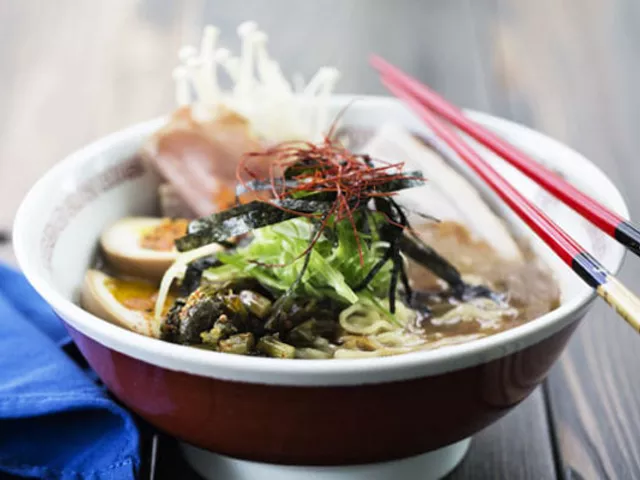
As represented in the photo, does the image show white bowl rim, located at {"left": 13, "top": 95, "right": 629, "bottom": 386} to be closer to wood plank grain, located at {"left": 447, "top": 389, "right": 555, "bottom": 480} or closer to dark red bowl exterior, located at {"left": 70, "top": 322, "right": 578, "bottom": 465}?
dark red bowl exterior, located at {"left": 70, "top": 322, "right": 578, "bottom": 465}

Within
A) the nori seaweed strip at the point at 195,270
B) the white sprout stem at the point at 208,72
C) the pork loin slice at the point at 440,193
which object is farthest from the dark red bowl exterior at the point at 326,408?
the white sprout stem at the point at 208,72

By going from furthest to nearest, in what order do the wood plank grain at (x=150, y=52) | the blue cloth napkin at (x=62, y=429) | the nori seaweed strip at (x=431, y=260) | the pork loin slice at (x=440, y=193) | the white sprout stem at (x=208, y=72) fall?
the wood plank grain at (x=150, y=52) < the white sprout stem at (x=208, y=72) < the pork loin slice at (x=440, y=193) < the nori seaweed strip at (x=431, y=260) < the blue cloth napkin at (x=62, y=429)

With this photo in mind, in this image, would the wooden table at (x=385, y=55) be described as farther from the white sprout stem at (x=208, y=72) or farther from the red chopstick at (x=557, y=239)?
the white sprout stem at (x=208, y=72)

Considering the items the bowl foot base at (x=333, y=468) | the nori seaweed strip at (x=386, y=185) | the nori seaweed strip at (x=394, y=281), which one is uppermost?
the nori seaweed strip at (x=386, y=185)

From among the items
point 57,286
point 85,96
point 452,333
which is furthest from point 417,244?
Answer: point 85,96

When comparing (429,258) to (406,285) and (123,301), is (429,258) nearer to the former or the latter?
Result: (406,285)
